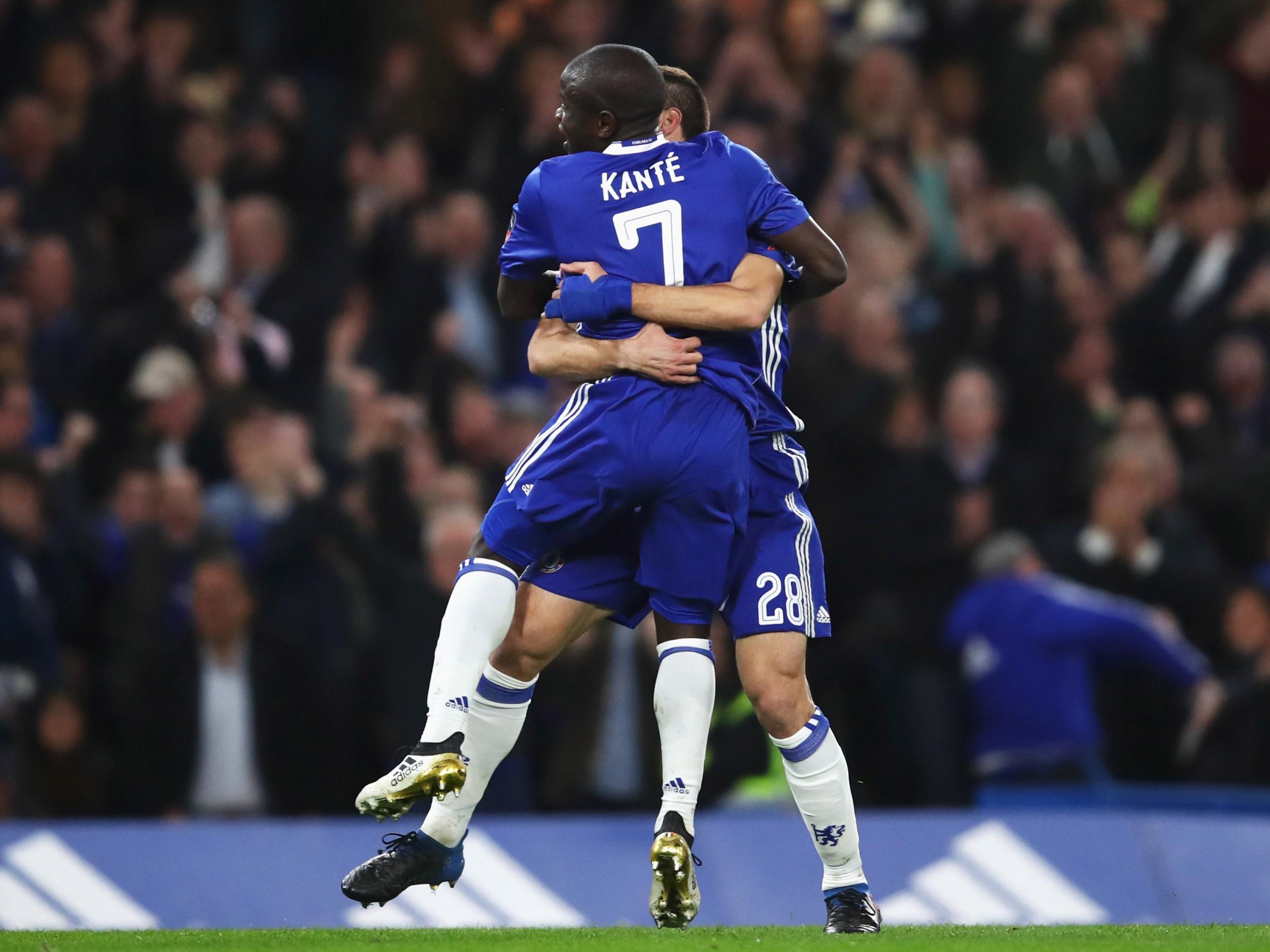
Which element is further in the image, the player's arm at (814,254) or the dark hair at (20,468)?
the dark hair at (20,468)

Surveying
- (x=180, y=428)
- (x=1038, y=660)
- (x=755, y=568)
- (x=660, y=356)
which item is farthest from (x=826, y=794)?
(x=180, y=428)

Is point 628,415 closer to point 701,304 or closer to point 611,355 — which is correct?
point 611,355

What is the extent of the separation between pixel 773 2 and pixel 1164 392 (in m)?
3.60

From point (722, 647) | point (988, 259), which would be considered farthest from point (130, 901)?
point (988, 259)

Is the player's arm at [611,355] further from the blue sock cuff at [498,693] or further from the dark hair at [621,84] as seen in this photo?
the blue sock cuff at [498,693]

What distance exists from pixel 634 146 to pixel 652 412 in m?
0.78

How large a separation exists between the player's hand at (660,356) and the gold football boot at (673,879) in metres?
1.26

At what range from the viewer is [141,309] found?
1055 centimetres

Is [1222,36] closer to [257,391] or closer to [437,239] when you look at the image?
[437,239]

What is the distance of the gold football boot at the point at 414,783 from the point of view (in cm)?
530

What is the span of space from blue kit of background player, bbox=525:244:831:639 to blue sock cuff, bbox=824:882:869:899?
79 centimetres

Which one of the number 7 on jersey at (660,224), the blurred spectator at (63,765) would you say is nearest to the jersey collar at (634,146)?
the number 7 on jersey at (660,224)

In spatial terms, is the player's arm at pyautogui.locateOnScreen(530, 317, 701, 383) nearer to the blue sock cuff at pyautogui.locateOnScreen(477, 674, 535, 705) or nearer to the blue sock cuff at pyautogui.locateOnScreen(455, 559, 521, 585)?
the blue sock cuff at pyautogui.locateOnScreen(455, 559, 521, 585)

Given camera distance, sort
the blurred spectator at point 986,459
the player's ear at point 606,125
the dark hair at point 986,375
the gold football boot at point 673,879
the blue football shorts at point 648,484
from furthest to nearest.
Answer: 1. the dark hair at point 986,375
2. the blurred spectator at point 986,459
3. the player's ear at point 606,125
4. the blue football shorts at point 648,484
5. the gold football boot at point 673,879
